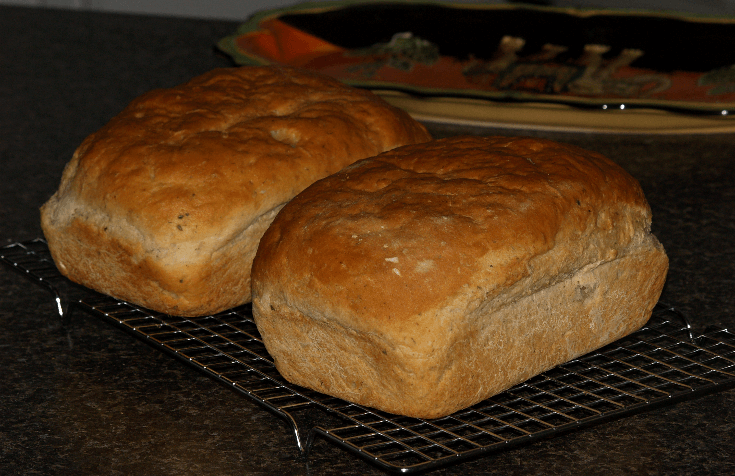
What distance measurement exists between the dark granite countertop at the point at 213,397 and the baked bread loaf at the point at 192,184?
0.32ft

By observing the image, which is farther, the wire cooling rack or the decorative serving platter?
the decorative serving platter

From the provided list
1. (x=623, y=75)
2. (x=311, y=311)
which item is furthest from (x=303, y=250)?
(x=623, y=75)

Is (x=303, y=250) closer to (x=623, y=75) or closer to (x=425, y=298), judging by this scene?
(x=425, y=298)

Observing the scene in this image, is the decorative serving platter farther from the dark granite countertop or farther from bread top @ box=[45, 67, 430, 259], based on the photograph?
bread top @ box=[45, 67, 430, 259]

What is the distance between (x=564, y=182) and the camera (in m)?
0.99

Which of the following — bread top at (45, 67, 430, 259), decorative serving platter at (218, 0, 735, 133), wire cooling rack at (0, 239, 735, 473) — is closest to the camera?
wire cooling rack at (0, 239, 735, 473)

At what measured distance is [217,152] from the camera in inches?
44.1

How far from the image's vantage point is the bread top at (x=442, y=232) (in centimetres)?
86

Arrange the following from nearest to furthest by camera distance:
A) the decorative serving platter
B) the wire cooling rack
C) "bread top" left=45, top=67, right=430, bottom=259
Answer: the wire cooling rack < "bread top" left=45, top=67, right=430, bottom=259 < the decorative serving platter

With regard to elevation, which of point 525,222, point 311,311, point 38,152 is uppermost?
point 525,222

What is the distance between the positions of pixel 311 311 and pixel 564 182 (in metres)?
0.33

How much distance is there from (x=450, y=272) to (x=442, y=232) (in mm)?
46

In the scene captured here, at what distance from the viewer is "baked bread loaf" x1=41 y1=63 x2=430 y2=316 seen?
3.55 ft

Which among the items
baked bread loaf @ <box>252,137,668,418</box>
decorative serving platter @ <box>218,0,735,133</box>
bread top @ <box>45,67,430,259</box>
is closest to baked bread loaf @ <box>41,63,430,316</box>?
bread top @ <box>45,67,430,259</box>
